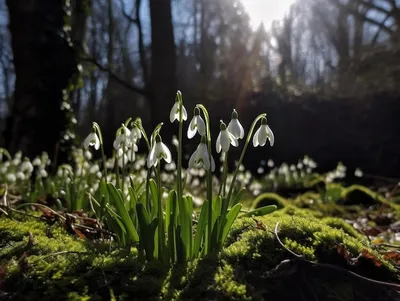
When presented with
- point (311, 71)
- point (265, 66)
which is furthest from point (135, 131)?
point (311, 71)

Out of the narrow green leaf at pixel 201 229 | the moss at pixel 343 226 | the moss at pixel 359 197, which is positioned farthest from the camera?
the moss at pixel 359 197

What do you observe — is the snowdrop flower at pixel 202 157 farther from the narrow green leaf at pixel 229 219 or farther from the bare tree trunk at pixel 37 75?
the bare tree trunk at pixel 37 75

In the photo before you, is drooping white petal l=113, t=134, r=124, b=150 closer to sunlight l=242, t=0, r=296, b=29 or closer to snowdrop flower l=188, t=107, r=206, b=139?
snowdrop flower l=188, t=107, r=206, b=139

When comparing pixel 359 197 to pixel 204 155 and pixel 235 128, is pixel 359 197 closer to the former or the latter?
pixel 235 128

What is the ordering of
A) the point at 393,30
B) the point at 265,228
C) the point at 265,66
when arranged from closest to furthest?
the point at 265,228 → the point at 393,30 → the point at 265,66

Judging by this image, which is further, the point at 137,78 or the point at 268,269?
the point at 137,78

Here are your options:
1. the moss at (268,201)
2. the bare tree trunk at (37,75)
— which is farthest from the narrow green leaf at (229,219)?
the bare tree trunk at (37,75)

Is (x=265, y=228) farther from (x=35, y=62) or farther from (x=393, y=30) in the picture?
(x=393, y=30)
